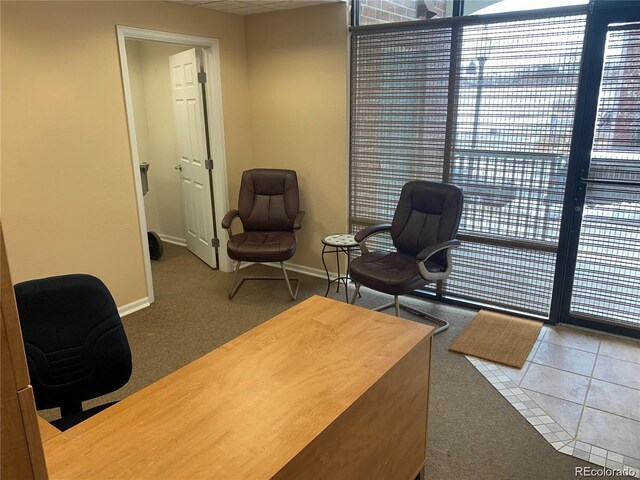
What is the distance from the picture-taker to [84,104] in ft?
11.1

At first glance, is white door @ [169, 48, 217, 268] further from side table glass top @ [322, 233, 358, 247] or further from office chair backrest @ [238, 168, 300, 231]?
side table glass top @ [322, 233, 358, 247]

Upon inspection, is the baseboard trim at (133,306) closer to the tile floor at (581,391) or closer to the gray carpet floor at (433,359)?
the gray carpet floor at (433,359)

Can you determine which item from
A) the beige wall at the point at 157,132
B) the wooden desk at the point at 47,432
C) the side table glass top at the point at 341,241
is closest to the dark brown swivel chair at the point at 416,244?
the side table glass top at the point at 341,241

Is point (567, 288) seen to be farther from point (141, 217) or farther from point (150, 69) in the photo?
point (150, 69)

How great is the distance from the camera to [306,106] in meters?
4.34

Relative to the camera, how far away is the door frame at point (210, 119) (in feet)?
11.9

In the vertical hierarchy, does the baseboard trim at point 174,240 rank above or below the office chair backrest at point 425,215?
below

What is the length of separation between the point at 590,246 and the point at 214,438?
3.00 m

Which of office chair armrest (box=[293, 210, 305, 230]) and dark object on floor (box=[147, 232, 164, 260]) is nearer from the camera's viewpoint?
office chair armrest (box=[293, 210, 305, 230])

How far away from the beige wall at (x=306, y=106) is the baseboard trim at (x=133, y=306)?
Answer: 1.34m

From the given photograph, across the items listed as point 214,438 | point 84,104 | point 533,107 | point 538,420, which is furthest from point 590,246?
point 84,104

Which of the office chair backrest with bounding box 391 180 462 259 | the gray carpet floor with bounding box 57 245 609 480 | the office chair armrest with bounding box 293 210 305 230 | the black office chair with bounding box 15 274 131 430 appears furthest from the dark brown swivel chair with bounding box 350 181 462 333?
the black office chair with bounding box 15 274 131 430

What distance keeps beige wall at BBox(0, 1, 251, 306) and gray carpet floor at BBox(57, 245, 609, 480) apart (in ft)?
1.64

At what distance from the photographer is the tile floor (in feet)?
7.62
